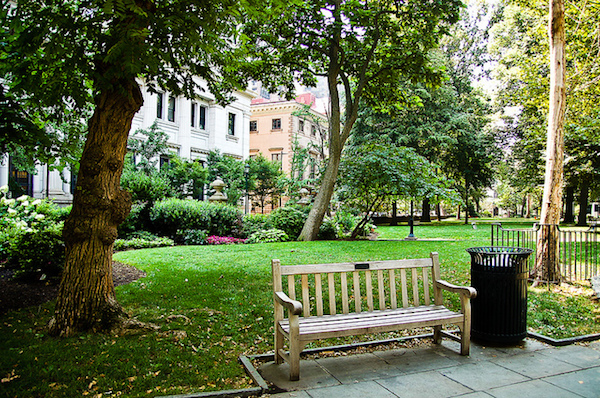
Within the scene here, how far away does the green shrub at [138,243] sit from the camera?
14.1 m

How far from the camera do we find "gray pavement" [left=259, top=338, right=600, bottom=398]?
3703mm

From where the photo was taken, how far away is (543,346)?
5055 mm

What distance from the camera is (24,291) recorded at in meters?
6.64

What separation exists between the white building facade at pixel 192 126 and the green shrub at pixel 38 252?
18258mm

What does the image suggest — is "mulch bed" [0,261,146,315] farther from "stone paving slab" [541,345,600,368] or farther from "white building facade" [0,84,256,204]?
"white building facade" [0,84,256,204]

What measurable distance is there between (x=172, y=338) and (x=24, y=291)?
3.44m

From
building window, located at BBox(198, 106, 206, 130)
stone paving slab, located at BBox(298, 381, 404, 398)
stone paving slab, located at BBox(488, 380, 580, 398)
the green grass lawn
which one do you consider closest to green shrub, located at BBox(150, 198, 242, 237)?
the green grass lawn

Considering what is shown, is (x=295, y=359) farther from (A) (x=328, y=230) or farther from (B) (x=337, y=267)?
(A) (x=328, y=230)

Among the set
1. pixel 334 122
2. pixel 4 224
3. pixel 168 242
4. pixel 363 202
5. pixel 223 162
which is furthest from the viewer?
pixel 223 162

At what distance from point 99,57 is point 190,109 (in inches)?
1174

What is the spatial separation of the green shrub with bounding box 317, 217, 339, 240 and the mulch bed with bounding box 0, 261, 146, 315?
10275 millimetres

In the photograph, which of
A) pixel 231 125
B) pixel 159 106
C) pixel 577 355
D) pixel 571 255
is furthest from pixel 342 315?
pixel 231 125

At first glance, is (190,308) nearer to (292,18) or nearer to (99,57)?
(99,57)

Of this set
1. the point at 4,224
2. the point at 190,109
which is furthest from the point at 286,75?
the point at 190,109
